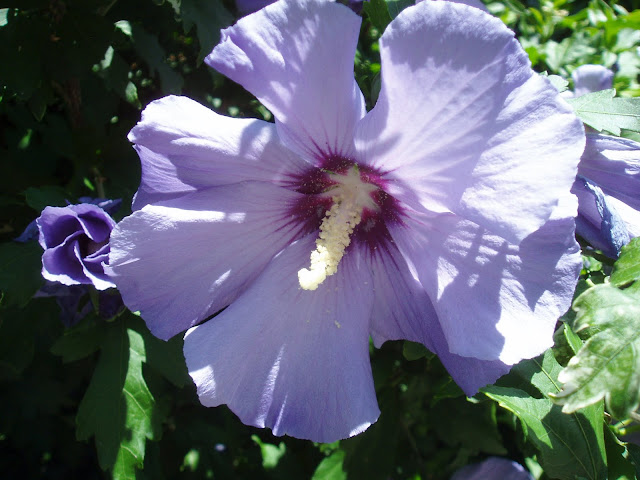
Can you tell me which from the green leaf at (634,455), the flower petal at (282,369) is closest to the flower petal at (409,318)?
the flower petal at (282,369)

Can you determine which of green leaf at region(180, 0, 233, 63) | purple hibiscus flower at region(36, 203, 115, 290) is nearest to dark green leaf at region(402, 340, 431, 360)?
purple hibiscus flower at region(36, 203, 115, 290)

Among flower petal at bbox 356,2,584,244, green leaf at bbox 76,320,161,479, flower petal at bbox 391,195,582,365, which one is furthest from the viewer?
green leaf at bbox 76,320,161,479

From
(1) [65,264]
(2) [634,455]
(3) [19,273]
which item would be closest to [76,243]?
(1) [65,264]

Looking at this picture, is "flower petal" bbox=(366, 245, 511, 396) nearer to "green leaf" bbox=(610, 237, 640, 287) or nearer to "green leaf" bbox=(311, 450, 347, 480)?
"green leaf" bbox=(610, 237, 640, 287)

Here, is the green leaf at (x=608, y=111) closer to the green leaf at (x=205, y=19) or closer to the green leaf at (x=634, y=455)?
the green leaf at (x=634, y=455)

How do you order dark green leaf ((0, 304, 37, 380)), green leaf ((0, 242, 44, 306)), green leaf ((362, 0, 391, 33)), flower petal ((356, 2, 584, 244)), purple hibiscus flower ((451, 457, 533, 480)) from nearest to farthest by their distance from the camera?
flower petal ((356, 2, 584, 244)) → green leaf ((362, 0, 391, 33)) → green leaf ((0, 242, 44, 306)) → dark green leaf ((0, 304, 37, 380)) → purple hibiscus flower ((451, 457, 533, 480))

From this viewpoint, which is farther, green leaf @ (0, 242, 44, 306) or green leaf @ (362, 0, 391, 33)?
green leaf @ (0, 242, 44, 306)
